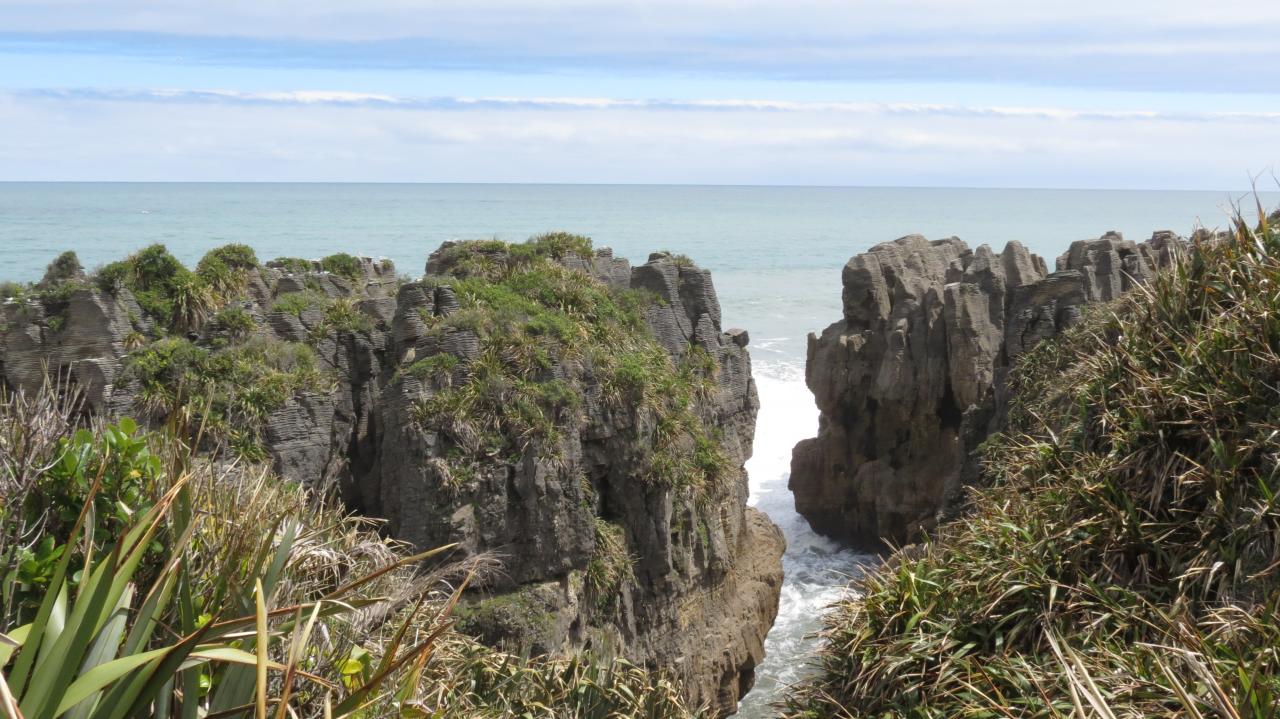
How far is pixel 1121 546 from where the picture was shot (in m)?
9.25

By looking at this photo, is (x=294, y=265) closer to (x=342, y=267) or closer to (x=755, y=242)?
(x=342, y=267)

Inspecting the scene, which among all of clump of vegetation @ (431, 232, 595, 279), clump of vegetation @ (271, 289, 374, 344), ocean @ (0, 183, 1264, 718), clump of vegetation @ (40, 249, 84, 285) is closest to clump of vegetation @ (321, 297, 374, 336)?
clump of vegetation @ (271, 289, 374, 344)

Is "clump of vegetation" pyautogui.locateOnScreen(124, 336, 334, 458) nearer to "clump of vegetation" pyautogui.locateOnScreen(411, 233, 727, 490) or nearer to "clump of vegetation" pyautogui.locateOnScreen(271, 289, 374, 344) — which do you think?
"clump of vegetation" pyautogui.locateOnScreen(271, 289, 374, 344)

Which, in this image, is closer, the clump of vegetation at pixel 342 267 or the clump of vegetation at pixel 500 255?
the clump of vegetation at pixel 500 255

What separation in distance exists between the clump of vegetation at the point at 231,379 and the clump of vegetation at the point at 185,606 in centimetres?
572

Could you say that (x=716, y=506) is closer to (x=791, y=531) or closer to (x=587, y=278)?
(x=587, y=278)

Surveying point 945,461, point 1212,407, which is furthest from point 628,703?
point 945,461

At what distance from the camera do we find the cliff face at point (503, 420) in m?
14.8

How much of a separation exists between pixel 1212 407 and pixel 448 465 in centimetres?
933

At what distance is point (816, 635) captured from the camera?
34.0ft

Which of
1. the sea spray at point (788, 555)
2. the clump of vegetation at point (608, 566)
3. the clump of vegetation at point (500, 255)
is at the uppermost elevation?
the clump of vegetation at point (500, 255)

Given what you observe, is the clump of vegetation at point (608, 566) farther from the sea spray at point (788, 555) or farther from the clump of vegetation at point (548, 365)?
the sea spray at point (788, 555)

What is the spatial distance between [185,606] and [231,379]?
1026cm

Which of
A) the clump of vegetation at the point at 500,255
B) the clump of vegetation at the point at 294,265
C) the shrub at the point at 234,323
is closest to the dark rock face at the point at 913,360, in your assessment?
the clump of vegetation at the point at 500,255
